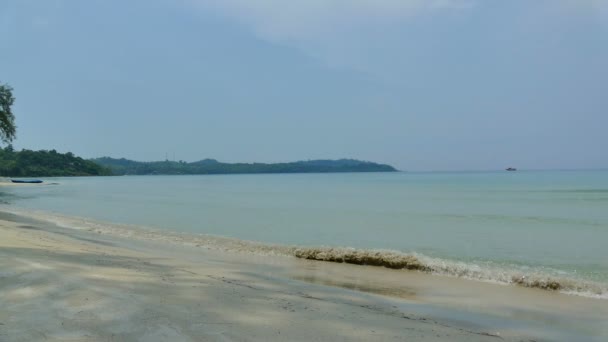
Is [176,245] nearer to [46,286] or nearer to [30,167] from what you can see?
[46,286]

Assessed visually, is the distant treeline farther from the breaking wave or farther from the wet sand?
the wet sand

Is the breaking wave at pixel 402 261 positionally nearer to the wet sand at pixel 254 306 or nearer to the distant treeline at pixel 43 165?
the wet sand at pixel 254 306

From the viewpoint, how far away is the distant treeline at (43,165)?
126 m

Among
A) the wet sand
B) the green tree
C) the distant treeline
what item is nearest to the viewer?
the wet sand

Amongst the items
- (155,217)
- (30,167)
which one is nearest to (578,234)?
(155,217)

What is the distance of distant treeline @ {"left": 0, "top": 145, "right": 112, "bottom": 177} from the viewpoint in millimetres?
126438

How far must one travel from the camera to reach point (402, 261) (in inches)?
438

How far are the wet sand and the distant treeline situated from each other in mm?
121187

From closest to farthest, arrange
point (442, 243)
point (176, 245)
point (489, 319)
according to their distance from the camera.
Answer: point (489, 319) < point (176, 245) < point (442, 243)

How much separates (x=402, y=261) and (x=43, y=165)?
6457 inches

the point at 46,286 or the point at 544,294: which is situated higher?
the point at 46,286

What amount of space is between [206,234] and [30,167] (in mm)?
144587

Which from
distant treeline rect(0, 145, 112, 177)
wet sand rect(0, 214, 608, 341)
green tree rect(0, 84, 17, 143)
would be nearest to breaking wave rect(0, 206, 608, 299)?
wet sand rect(0, 214, 608, 341)

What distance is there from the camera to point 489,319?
6129 mm
